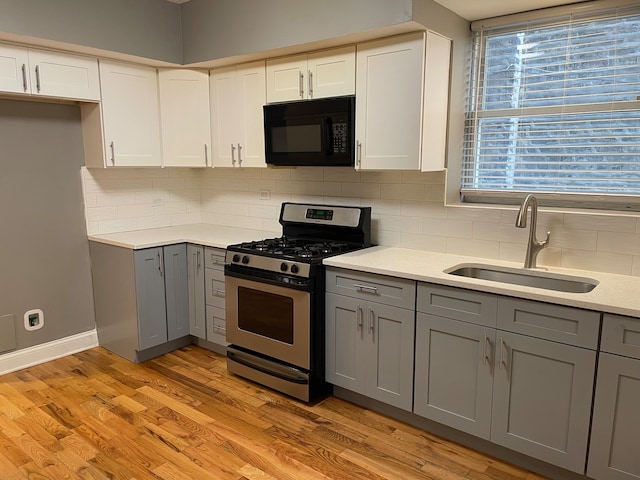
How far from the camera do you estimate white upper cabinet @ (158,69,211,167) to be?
11.9 feet

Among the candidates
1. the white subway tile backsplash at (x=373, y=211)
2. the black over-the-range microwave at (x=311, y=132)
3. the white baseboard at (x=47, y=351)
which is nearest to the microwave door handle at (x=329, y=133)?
the black over-the-range microwave at (x=311, y=132)

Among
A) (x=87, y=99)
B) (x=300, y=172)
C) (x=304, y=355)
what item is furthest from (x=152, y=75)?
(x=304, y=355)

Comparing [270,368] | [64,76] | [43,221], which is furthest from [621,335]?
[43,221]

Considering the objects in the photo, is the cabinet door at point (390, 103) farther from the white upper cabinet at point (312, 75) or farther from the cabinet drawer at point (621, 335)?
the cabinet drawer at point (621, 335)

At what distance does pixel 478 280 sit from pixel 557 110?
111 centimetres

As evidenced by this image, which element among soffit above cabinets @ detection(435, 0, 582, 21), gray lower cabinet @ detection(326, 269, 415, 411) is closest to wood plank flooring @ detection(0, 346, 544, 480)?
gray lower cabinet @ detection(326, 269, 415, 411)

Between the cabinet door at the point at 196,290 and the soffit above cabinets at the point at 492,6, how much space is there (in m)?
2.26

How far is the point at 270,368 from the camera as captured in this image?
119 inches

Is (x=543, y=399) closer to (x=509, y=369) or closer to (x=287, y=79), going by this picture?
(x=509, y=369)

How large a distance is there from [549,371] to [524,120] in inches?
56.4

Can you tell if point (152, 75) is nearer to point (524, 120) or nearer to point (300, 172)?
point (300, 172)

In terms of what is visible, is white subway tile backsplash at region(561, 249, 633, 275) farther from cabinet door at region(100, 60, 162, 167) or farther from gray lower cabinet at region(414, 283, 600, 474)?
cabinet door at region(100, 60, 162, 167)

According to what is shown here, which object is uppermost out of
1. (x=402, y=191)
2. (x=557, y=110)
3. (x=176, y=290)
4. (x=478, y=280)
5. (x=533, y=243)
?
(x=557, y=110)

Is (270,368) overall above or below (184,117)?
below
